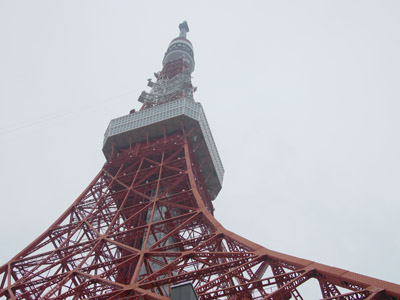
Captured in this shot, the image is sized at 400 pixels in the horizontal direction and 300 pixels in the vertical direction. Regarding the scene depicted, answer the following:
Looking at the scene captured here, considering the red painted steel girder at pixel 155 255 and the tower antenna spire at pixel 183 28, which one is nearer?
the red painted steel girder at pixel 155 255

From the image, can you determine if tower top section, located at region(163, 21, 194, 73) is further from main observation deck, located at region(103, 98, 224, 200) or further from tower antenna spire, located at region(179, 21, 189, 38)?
main observation deck, located at region(103, 98, 224, 200)

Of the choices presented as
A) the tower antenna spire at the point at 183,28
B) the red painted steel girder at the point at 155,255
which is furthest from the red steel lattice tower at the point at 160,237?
the tower antenna spire at the point at 183,28

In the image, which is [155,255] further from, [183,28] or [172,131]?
[183,28]

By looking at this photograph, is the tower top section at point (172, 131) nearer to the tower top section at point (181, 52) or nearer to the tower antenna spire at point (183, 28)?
the tower top section at point (181, 52)

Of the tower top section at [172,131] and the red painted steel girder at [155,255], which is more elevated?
the tower top section at [172,131]

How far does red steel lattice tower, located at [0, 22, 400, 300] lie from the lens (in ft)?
46.4

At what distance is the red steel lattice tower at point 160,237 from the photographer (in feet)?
46.4

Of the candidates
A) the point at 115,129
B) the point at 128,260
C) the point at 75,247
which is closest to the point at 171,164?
the point at 115,129

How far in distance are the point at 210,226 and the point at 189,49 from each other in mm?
34174

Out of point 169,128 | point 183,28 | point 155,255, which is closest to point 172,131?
point 169,128

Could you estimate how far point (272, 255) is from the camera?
48.7ft

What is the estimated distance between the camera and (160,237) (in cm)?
2494

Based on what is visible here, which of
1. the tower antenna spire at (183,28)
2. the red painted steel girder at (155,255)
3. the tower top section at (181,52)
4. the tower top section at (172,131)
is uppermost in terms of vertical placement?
the tower antenna spire at (183,28)

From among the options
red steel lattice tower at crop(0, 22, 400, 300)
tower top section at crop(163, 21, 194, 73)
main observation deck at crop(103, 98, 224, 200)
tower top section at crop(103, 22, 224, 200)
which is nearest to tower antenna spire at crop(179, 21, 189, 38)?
Result: tower top section at crop(163, 21, 194, 73)
